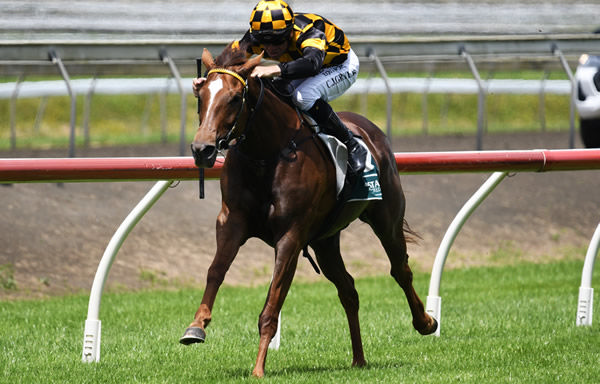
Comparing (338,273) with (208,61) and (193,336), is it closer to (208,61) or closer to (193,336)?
(193,336)

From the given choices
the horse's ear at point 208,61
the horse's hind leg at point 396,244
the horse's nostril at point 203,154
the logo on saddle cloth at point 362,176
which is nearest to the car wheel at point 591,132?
the horse's hind leg at point 396,244

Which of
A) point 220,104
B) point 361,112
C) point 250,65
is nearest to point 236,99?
point 220,104

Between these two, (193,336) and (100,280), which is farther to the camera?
(100,280)

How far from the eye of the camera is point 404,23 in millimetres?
14922

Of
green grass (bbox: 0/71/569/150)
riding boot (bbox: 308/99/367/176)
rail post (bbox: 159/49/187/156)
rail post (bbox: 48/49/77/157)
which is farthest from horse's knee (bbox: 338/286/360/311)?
green grass (bbox: 0/71/569/150)

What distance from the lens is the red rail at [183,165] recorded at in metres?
5.34

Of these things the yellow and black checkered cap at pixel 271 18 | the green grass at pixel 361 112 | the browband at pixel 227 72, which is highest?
the yellow and black checkered cap at pixel 271 18

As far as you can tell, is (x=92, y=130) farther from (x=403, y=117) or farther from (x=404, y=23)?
(x=404, y=23)

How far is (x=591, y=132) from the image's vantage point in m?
14.4

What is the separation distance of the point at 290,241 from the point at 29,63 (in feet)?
27.2

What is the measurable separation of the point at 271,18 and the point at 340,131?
0.74 m

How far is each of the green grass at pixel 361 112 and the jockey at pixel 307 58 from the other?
1553 centimetres

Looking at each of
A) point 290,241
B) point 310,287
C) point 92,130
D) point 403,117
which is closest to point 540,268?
point 310,287

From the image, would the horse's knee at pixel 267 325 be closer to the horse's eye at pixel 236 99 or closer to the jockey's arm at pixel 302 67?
the horse's eye at pixel 236 99
